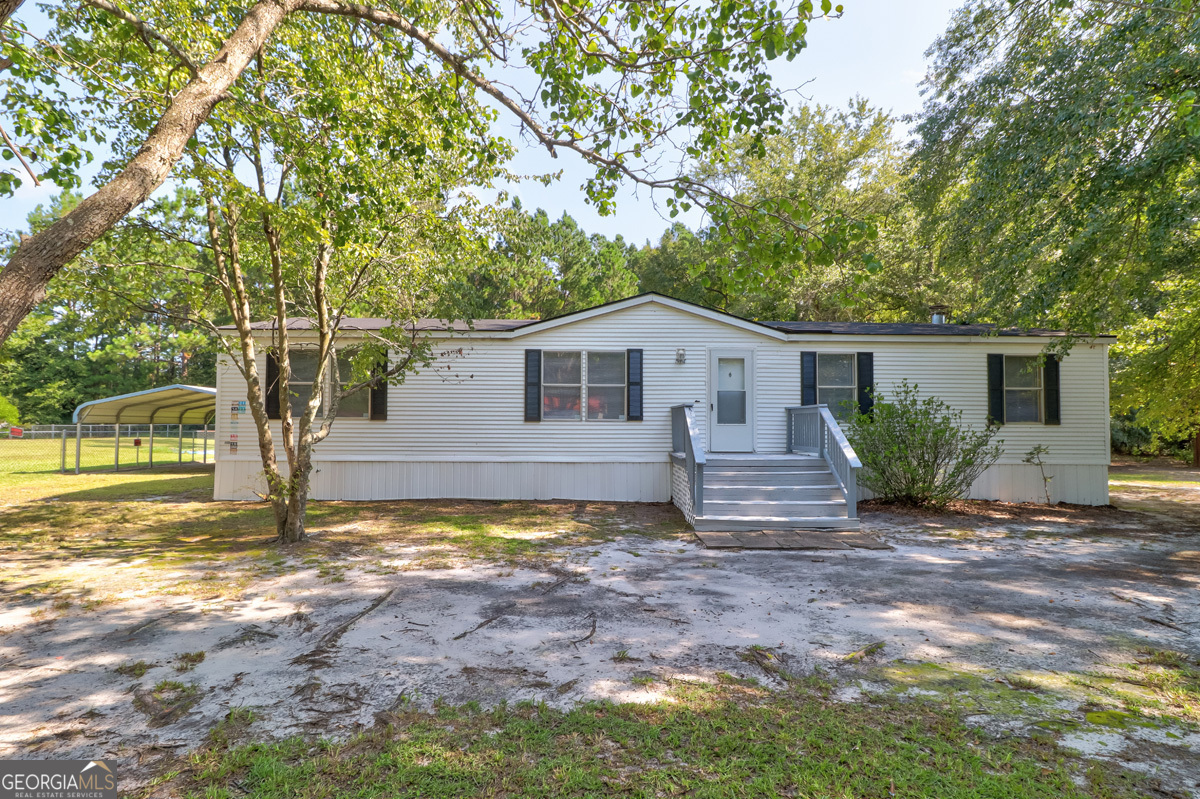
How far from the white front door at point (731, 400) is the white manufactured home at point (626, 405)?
3 centimetres

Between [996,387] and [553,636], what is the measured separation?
1082 centimetres

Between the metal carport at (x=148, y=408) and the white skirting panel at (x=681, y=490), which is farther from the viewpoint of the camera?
the metal carport at (x=148, y=408)

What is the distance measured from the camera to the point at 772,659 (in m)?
3.67

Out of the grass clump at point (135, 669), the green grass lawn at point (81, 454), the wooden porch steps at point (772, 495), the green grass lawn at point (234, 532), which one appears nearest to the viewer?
the grass clump at point (135, 669)

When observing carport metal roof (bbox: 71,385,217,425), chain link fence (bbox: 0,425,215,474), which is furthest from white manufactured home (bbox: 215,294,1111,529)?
chain link fence (bbox: 0,425,215,474)

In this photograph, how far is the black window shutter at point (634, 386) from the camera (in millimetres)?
10656

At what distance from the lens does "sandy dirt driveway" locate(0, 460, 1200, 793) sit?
2.94 m

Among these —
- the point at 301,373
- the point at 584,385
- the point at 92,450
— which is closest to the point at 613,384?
the point at 584,385

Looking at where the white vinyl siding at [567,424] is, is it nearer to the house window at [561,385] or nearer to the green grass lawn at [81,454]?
the house window at [561,385]

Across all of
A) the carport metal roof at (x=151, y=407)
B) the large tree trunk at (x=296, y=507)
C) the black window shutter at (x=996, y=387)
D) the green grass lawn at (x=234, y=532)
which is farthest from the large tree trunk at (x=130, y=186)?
the black window shutter at (x=996, y=387)

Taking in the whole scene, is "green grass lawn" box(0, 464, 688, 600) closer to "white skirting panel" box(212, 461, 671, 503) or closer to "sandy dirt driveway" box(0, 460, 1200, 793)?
"white skirting panel" box(212, 461, 671, 503)

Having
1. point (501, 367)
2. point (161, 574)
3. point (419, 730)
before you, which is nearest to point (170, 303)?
point (161, 574)

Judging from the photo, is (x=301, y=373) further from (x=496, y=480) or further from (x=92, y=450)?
(x=92, y=450)

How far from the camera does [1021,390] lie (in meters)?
11.0
